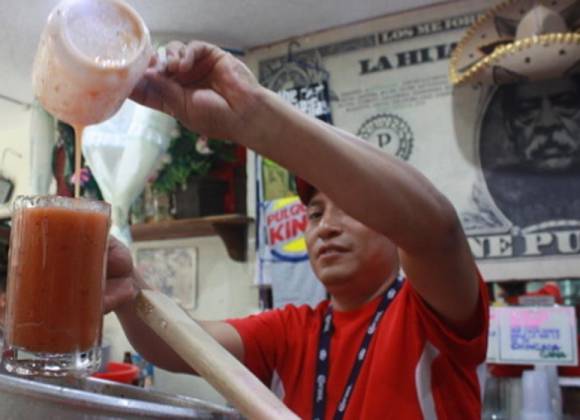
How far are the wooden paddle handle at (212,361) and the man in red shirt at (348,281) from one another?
0.24 feet

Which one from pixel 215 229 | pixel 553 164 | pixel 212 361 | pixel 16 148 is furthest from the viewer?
pixel 16 148

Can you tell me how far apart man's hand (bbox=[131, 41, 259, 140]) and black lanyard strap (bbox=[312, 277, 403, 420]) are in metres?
0.56

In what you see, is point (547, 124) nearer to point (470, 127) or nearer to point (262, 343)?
point (470, 127)

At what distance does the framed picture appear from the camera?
3.18 meters

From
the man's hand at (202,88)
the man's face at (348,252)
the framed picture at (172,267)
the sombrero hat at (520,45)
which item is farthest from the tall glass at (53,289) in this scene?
the framed picture at (172,267)

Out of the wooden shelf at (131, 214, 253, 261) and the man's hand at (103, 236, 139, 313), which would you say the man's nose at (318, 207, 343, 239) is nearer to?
the man's hand at (103, 236, 139, 313)

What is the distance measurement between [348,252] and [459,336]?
1.18 ft

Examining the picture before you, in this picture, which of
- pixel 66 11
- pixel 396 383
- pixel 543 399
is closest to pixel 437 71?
pixel 543 399

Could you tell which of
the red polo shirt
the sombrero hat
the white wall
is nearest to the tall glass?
the red polo shirt

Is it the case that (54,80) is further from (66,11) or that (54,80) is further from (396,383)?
(396,383)

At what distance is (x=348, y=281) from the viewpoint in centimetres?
128

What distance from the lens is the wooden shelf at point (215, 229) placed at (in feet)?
9.42

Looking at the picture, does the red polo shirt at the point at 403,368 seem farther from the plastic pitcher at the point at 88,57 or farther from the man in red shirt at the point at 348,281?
the plastic pitcher at the point at 88,57

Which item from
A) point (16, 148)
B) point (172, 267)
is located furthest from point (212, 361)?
point (16, 148)
